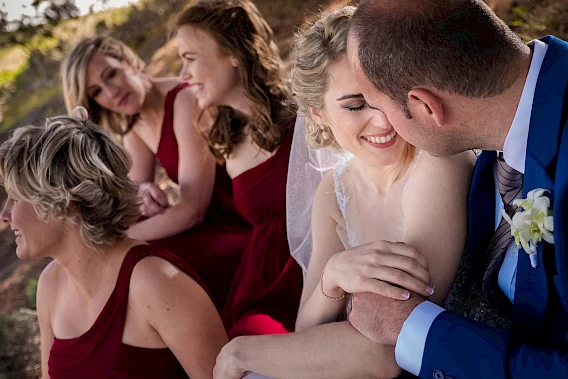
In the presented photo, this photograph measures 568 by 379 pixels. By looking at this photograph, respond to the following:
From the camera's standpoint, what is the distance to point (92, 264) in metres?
2.54

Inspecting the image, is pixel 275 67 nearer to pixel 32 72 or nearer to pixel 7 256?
pixel 7 256

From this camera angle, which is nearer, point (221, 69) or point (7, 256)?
point (221, 69)

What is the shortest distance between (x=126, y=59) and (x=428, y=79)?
2746 millimetres

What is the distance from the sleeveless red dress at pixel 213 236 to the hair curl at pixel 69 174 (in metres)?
0.90

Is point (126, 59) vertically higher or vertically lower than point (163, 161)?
higher

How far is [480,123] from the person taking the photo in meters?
1.60

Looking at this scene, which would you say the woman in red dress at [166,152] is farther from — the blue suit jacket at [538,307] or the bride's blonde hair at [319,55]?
the blue suit jacket at [538,307]

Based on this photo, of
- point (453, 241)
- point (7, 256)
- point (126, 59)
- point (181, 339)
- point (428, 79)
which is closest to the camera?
point (428, 79)

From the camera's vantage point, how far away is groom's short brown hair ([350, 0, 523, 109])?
1511 millimetres

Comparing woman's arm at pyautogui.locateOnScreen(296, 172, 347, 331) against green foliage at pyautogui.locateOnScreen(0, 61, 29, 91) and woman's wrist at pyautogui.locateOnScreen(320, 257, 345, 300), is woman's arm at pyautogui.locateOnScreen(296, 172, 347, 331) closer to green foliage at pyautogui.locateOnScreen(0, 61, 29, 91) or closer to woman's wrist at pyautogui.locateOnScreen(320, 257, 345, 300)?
woman's wrist at pyautogui.locateOnScreen(320, 257, 345, 300)

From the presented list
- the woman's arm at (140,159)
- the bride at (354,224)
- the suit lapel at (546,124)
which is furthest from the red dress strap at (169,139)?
the suit lapel at (546,124)

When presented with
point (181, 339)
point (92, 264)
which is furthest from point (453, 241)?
point (92, 264)

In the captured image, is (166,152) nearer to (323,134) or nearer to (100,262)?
(100,262)

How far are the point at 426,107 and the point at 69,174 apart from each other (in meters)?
1.35
